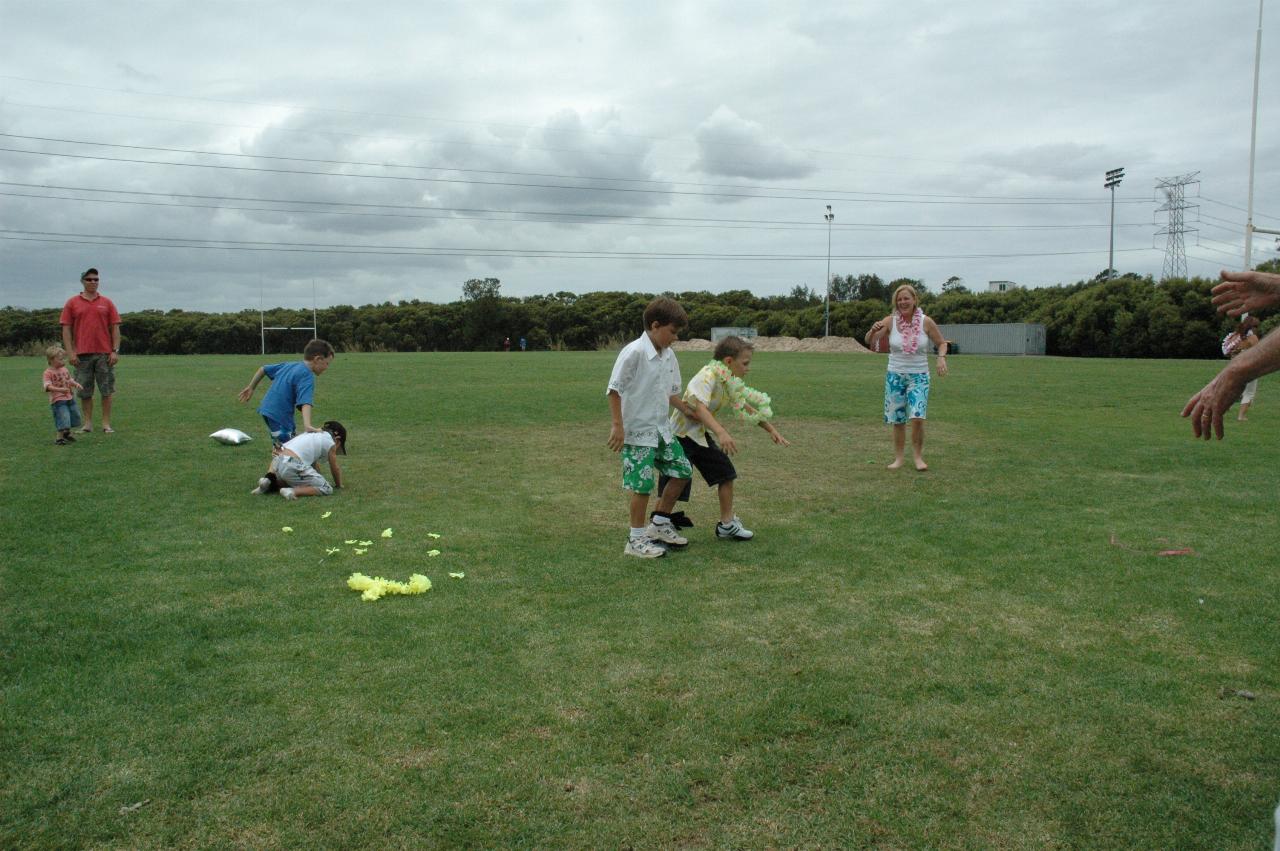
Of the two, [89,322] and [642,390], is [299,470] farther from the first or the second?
[89,322]

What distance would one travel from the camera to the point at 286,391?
916 cm

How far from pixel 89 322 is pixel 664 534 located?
33.8ft

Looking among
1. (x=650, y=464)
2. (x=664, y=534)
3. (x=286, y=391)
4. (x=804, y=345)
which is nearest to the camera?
(x=650, y=464)

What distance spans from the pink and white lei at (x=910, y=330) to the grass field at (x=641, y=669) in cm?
177

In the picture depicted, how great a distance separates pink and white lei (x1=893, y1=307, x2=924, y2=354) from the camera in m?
10.3

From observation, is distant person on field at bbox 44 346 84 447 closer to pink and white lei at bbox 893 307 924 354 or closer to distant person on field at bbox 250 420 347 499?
distant person on field at bbox 250 420 347 499

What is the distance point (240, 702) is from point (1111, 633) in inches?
170

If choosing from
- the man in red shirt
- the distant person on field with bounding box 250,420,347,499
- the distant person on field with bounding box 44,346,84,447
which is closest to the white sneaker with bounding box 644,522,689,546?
the distant person on field with bounding box 250,420,347,499

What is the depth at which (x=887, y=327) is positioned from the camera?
10430mm

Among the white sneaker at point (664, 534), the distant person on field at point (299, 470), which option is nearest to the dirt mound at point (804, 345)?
the distant person on field at point (299, 470)

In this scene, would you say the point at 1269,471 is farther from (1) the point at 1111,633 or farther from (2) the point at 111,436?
(2) the point at 111,436

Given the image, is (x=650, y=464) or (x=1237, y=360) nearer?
(x=1237, y=360)

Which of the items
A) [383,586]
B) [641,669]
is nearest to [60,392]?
[383,586]

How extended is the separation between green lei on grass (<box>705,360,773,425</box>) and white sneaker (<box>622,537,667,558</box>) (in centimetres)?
128
